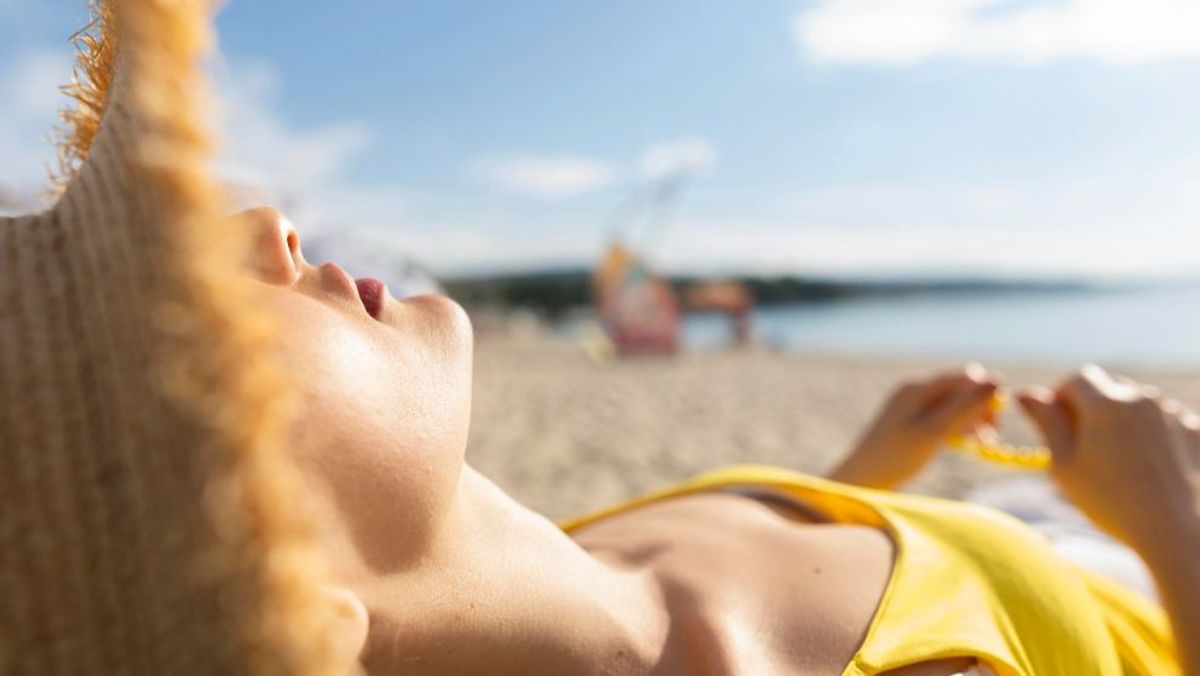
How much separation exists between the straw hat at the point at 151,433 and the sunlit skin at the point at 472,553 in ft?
0.27

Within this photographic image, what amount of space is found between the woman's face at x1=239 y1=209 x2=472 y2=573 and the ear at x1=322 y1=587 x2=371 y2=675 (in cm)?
4

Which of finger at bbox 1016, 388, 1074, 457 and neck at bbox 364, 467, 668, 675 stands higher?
neck at bbox 364, 467, 668, 675

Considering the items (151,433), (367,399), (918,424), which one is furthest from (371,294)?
(918,424)

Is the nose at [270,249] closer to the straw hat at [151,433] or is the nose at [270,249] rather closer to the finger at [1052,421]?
the straw hat at [151,433]

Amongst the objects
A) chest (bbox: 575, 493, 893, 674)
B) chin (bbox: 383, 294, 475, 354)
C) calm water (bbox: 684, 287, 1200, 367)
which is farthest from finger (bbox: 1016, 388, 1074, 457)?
calm water (bbox: 684, 287, 1200, 367)

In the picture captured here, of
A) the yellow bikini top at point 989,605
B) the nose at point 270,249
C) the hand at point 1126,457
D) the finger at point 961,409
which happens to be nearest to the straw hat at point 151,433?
the nose at point 270,249

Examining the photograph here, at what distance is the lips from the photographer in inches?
32.0

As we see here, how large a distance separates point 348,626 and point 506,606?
22cm

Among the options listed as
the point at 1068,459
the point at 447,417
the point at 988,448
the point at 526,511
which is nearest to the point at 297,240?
the point at 447,417

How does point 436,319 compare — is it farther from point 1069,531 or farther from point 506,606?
point 1069,531

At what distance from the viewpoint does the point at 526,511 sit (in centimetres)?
97

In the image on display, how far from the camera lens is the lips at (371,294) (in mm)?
812

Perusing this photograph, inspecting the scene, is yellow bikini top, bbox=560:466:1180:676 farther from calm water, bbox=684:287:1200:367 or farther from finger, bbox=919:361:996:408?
calm water, bbox=684:287:1200:367

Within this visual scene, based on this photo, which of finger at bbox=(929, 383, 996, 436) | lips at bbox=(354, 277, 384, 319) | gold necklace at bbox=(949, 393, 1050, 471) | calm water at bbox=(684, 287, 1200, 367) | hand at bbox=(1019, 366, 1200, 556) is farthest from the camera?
calm water at bbox=(684, 287, 1200, 367)
